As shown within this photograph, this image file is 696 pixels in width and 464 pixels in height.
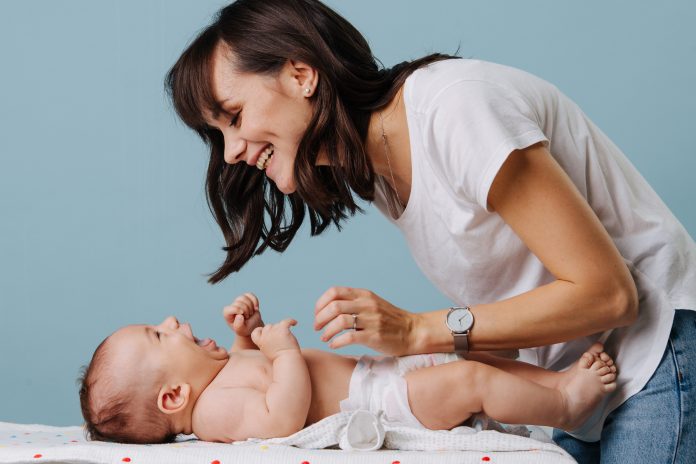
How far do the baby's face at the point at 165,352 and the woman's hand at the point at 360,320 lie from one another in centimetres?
35

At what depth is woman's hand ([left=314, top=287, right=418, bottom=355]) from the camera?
4.88ft

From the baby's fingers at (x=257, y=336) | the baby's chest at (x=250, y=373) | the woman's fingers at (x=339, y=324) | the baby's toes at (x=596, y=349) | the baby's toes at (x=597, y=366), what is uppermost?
the woman's fingers at (x=339, y=324)

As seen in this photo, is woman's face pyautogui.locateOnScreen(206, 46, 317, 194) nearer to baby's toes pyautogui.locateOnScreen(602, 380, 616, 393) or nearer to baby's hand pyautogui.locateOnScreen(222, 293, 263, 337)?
baby's hand pyautogui.locateOnScreen(222, 293, 263, 337)

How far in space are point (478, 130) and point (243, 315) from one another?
697 mm

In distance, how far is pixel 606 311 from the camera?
4.92ft

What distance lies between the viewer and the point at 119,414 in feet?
5.47

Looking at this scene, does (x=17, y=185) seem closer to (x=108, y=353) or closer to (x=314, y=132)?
(x=108, y=353)

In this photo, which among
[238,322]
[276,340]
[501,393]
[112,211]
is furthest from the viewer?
[112,211]

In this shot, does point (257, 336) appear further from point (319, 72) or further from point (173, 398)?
point (319, 72)

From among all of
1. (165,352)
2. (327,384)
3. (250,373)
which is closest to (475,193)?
(327,384)

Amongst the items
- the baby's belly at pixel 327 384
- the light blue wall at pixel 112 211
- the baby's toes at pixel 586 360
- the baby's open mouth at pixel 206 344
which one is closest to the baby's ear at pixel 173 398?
the baby's open mouth at pixel 206 344

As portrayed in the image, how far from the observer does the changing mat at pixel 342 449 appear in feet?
4.50

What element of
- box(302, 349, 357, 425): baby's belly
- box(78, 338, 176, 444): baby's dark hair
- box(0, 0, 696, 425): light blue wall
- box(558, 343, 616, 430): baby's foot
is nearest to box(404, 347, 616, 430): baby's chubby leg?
box(558, 343, 616, 430): baby's foot

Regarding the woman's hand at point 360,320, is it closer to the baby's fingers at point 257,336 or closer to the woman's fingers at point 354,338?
the woman's fingers at point 354,338
